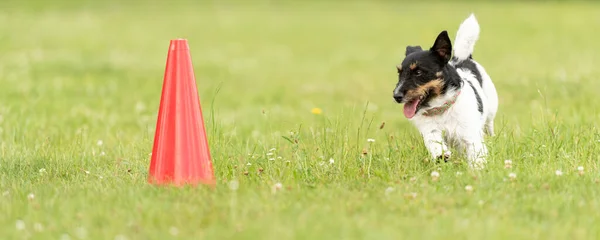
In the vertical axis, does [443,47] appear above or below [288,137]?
above

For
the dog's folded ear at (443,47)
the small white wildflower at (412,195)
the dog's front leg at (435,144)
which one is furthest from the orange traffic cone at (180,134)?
the dog's folded ear at (443,47)

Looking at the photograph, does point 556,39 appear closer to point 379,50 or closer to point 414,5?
point 379,50

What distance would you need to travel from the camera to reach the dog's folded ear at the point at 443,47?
6070mm

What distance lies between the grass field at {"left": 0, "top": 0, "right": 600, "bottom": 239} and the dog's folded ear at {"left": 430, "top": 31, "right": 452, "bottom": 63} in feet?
2.40

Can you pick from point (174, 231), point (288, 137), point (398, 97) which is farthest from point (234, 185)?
point (288, 137)

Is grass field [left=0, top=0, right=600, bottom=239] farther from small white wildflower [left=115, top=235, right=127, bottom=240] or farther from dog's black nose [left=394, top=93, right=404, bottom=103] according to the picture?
dog's black nose [left=394, top=93, right=404, bottom=103]

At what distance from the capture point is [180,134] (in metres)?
5.72

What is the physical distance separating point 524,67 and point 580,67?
51.5 inches

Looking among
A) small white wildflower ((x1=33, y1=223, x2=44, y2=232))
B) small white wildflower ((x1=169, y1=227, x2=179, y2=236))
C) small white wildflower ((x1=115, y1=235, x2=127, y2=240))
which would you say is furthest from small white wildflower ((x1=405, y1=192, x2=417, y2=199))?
small white wildflower ((x1=33, y1=223, x2=44, y2=232))

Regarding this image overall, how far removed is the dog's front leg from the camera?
19.8 ft

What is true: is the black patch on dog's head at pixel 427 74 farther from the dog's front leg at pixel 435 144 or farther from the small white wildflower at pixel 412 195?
the small white wildflower at pixel 412 195

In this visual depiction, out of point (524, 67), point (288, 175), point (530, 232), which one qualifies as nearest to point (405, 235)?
point (530, 232)

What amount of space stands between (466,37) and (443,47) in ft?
2.17

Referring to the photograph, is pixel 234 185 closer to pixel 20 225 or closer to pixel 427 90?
pixel 20 225
